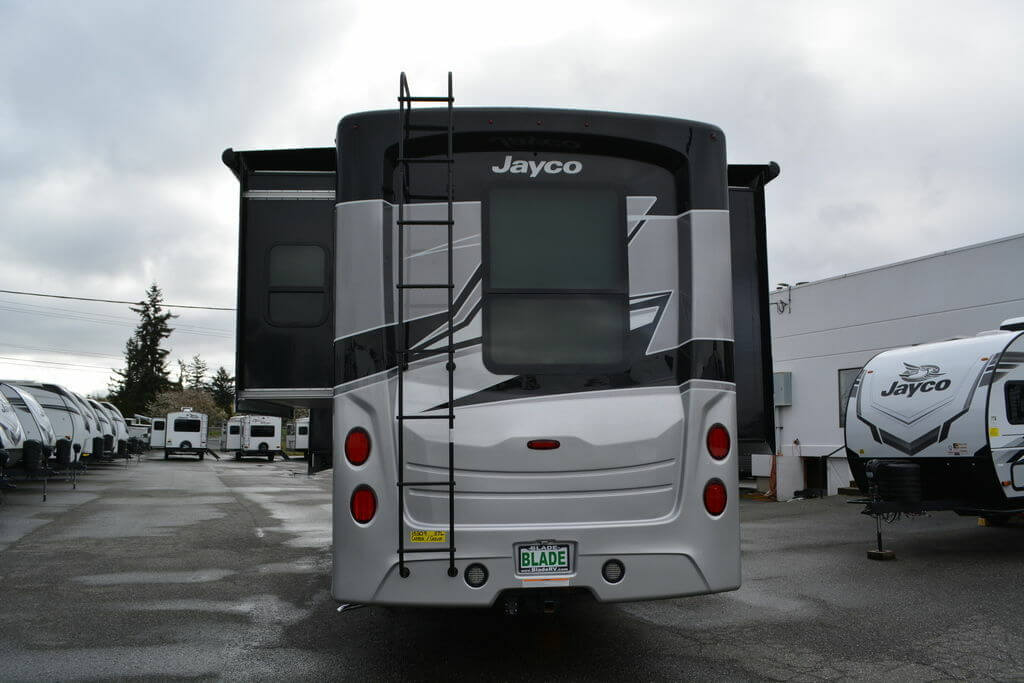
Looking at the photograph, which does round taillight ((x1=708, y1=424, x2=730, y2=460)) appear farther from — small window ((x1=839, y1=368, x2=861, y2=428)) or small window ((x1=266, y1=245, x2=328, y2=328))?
small window ((x1=839, y1=368, x2=861, y2=428))

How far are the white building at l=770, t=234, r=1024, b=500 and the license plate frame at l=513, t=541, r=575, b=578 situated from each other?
1247cm

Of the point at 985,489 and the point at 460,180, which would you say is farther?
the point at 985,489

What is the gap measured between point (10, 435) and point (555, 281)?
13.2 meters

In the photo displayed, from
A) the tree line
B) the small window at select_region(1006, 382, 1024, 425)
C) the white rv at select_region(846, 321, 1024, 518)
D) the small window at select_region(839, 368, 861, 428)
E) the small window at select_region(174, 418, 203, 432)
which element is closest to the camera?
the white rv at select_region(846, 321, 1024, 518)

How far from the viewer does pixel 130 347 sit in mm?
91125

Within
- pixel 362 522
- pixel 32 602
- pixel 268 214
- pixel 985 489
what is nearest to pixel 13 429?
pixel 32 602

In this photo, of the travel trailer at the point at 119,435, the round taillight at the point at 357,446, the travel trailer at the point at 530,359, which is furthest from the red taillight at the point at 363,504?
the travel trailer at the point at 119,435

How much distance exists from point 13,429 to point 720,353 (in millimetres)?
14110

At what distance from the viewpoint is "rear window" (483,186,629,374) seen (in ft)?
16.3

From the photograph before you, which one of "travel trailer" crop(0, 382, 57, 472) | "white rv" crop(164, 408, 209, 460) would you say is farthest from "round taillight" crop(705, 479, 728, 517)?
"white rv" crop(164, 408, 209, 460)

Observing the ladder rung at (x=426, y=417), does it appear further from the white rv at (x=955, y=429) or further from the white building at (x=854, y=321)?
the white building at (x=854, y=321)

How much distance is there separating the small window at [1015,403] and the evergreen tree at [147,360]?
3421 inches

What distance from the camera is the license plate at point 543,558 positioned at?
15.4 ft

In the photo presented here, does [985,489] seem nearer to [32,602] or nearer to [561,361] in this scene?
[561,361]
